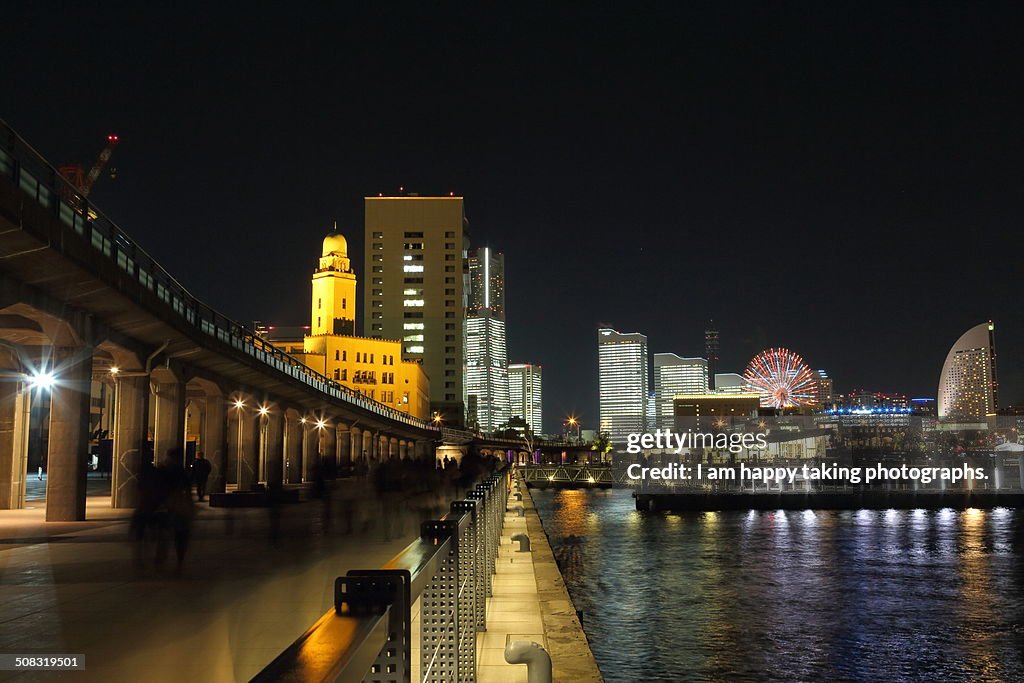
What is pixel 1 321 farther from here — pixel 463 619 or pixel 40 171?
pixel 463 619

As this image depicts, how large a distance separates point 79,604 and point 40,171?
1322cm

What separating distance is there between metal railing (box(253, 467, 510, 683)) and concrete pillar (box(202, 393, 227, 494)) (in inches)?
1480

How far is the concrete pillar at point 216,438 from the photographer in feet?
140

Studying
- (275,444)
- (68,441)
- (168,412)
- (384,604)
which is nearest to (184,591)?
(384,604)

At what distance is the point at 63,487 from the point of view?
→ 86.9 feet

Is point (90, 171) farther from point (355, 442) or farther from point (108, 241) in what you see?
point (108, 241)

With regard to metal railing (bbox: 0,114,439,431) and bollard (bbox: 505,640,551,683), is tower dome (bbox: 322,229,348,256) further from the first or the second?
bollard (bbox: 505,640,551,683)

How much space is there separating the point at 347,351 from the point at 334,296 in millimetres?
18985

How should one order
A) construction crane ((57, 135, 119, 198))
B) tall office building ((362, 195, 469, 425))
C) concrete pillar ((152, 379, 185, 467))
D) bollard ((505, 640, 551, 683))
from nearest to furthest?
bollard ((505, 640, 551, 683)) < concrete pillar ((152, 379, 185, 467)) < construction crane ((57, 135, 119, 198)) < tall office building ((362, 195, 469, 425))

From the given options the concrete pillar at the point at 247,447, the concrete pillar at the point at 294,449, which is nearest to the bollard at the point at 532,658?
the concrete pillar at the point at 247,447

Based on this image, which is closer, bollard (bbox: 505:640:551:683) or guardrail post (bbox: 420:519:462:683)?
guardrail post (bbox: 420:519:462:683)

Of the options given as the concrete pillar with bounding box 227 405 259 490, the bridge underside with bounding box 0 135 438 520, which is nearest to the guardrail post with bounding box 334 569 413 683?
the bridge underside with bounding box 0 135 438 520

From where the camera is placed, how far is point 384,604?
3.64 meters

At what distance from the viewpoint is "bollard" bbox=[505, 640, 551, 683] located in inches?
242
